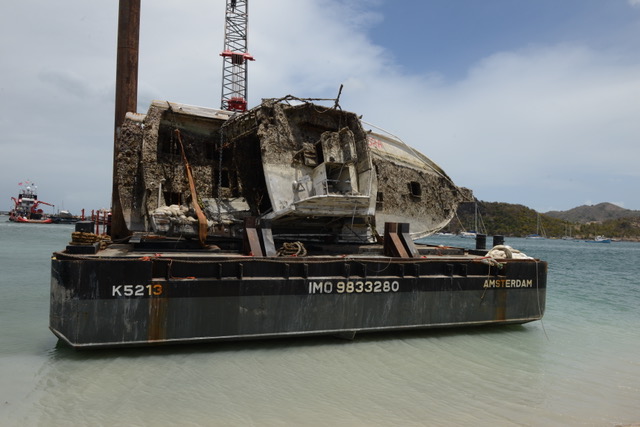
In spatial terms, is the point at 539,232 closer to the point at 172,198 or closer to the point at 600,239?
the point at 600,239

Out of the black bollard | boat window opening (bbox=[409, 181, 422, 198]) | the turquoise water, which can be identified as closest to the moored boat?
boat window opening (bbox=[409, 181, 422, 198])

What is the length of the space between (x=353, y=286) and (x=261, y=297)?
1.97 metres

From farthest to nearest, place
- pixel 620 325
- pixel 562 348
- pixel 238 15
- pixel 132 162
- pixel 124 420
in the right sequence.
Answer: pixel 238 15 → pixel 620 325 → pixel 132 162 → pixel 562 348 → pixel 124 420

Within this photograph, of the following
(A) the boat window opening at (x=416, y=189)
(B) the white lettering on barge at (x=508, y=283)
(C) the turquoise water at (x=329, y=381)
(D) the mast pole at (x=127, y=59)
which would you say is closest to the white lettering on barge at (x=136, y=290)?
(C) the turquoise water at (x=329, y=381)

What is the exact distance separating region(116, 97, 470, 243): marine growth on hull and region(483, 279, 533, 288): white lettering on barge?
330 cm

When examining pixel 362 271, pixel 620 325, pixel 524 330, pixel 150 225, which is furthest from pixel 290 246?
pixel 620 325

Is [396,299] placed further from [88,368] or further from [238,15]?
[238,15]

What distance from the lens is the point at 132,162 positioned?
37.2 feet

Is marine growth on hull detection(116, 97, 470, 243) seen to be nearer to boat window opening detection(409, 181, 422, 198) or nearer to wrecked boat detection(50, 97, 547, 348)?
wrecked boat detection(50, 97, 547, 348)

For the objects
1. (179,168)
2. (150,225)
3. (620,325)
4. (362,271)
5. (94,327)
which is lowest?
(620,325)

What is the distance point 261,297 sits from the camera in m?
8.60

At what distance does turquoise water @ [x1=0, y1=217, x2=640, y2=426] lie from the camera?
20.6 ft

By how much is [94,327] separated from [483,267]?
8521 mm

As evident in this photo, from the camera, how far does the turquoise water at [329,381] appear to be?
6.29 m
